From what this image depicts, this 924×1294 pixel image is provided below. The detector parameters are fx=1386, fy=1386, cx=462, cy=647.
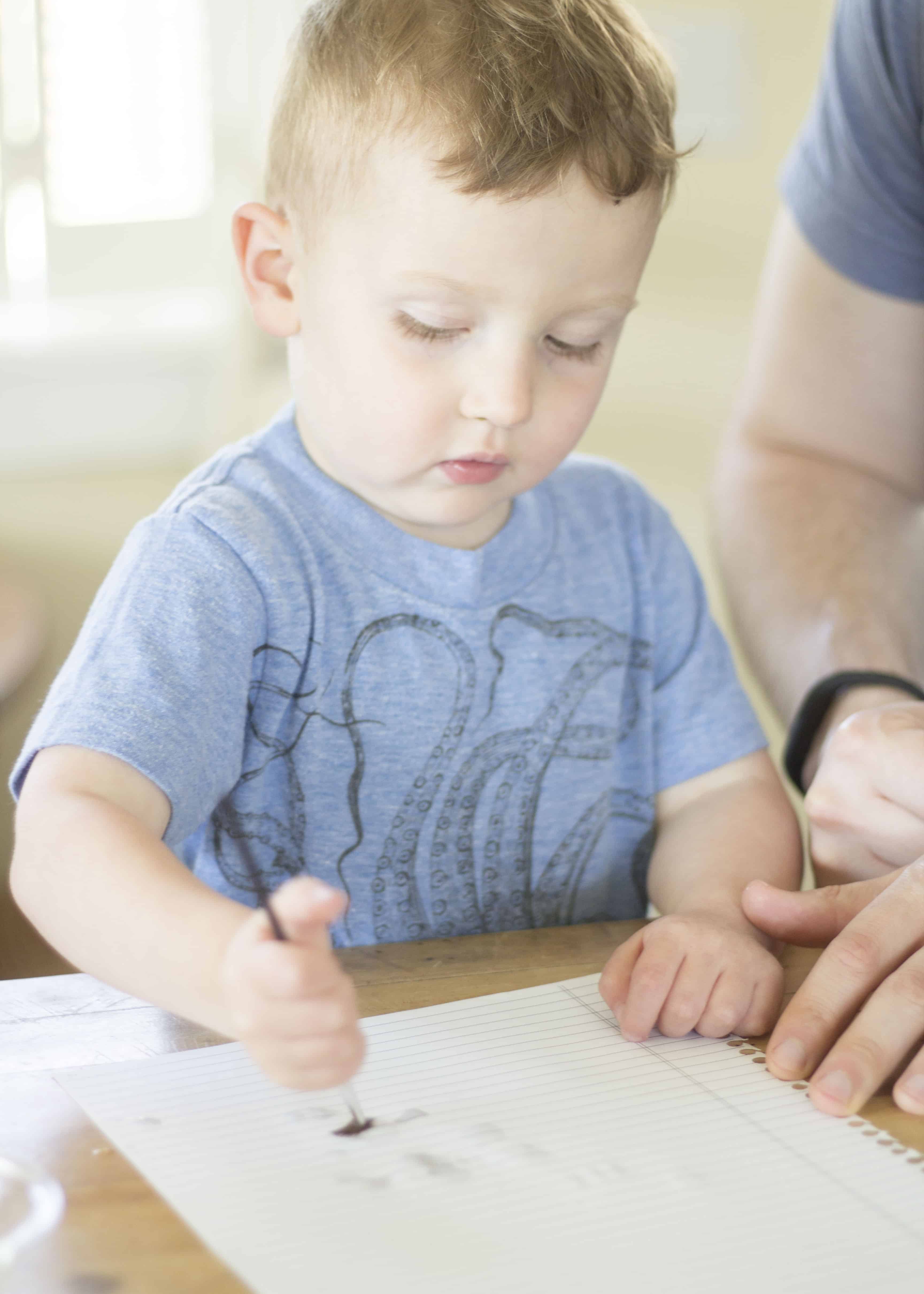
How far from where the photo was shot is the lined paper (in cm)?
47

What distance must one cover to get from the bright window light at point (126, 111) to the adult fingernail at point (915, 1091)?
199cm

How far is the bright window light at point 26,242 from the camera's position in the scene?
2164 mm

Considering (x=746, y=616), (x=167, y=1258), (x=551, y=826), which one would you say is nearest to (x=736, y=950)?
(x=551, y=826)

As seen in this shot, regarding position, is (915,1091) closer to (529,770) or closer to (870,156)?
(529,770)

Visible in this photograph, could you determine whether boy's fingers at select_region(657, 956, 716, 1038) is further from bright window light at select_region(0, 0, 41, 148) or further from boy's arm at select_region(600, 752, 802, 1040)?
bright window light at select_region(0, 0, 41, 148)

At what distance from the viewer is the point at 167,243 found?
89.8 inches

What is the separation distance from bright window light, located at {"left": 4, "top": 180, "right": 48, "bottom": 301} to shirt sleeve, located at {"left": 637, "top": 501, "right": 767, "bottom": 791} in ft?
5.13

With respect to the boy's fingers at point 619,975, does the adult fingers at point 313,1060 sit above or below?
above

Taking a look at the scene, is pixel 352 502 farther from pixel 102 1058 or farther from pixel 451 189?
pixel 102 1058

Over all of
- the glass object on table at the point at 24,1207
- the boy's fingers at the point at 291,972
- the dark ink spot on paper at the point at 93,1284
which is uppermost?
the boy's fingers at the point at 291,972

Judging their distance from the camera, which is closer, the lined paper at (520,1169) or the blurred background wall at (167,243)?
the lined paper at (520,1169)

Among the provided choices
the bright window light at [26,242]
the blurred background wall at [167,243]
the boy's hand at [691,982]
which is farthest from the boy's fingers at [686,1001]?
the bright window light at [26,242]

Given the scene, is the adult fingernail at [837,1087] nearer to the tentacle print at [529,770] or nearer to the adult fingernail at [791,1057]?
the adult fingernail at [791,1057]

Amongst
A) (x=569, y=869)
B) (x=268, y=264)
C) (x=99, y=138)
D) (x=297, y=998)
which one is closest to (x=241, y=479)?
(x=268, y=264)
